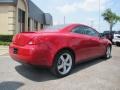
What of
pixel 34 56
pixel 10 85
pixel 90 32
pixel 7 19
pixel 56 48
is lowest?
pixel 10 85

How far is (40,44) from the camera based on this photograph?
5773 mm

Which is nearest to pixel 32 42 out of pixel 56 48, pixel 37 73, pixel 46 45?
pixel 46 45

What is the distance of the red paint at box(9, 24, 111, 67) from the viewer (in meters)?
5.75

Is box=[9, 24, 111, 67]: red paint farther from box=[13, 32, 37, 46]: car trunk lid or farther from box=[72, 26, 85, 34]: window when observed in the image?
box=[72, 26, 85, 34]: window

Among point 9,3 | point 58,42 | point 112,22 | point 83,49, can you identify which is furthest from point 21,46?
point 112,22

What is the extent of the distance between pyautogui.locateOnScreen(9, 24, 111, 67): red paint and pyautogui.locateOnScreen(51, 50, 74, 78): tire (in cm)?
16

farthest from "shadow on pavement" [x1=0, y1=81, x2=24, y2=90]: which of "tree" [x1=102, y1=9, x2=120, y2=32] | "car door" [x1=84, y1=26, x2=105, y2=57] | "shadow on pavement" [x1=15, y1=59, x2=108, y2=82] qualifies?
"tree" [x1=102, y1=9, x2=120, y2=32]

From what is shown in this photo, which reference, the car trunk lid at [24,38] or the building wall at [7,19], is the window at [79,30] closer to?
the car trunk lid at [24,38]

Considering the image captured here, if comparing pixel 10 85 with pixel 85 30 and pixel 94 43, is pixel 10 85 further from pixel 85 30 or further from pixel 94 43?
pixel 94 43

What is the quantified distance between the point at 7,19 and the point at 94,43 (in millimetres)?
12786

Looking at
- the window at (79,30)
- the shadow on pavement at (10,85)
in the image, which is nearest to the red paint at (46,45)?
the window at (79,30)

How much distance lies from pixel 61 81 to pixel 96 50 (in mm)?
2673

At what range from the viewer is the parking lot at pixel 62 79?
5422mm

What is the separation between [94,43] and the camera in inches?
310
